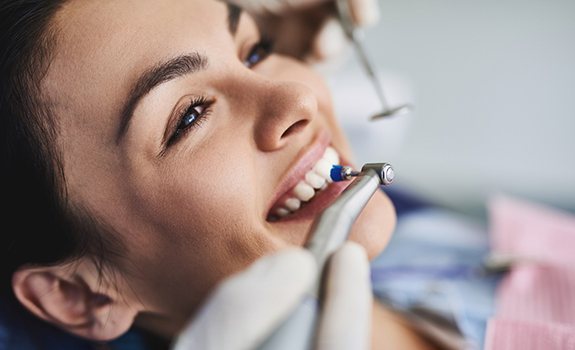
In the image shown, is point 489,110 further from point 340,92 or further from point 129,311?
A: point 129,311

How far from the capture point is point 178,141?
0.77 meters

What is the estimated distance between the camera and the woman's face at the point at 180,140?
29.3 inches

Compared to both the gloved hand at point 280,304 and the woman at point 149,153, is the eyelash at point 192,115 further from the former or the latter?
the gloved hand at point 280,304

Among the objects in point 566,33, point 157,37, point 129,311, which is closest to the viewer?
point 157,37

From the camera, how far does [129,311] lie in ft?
2.88

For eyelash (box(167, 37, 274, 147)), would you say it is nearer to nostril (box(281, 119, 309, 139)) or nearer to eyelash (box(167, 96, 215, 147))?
eyelash (box(167, 96, 215, 147))

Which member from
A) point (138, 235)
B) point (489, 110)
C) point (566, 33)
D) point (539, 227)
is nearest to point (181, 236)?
point (138, 235)

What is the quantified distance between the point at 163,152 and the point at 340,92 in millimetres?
1265

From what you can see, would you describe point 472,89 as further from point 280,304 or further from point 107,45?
point 280,304

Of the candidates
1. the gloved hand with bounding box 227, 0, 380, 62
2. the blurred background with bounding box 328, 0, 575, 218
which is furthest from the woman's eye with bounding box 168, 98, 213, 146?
the blurred background with bounding box 328, 0, 575, 218

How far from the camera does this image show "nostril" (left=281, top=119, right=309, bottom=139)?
2.60 ft

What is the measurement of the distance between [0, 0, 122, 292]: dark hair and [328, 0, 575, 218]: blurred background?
113 cm

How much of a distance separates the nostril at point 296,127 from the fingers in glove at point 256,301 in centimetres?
28

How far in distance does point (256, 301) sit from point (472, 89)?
172 cm
